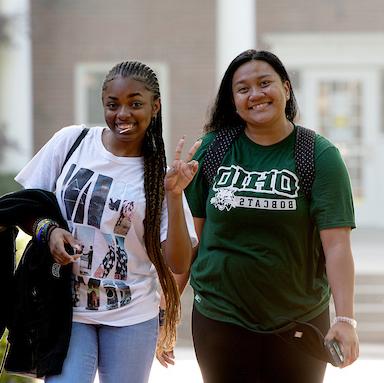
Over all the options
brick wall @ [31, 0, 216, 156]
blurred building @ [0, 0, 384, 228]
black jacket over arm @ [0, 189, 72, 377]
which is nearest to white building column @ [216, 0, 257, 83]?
blurred building @ [0, 0, 384, 228]

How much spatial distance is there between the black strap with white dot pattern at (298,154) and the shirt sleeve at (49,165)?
49cm

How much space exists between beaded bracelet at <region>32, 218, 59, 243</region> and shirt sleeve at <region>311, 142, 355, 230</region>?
0.87 meters

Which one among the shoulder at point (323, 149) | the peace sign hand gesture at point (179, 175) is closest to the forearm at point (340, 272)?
the shoulder at point (323, 149)

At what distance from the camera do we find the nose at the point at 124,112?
2.91m

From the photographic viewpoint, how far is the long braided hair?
2963mm

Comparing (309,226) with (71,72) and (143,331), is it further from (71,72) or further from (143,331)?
(71,72)

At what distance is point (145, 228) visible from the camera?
2.96 meters

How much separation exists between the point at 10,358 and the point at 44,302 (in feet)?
0.74

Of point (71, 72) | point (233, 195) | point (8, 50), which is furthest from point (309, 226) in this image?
point (71, 72)

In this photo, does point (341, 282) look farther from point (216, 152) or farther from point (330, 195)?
point (216, 152)

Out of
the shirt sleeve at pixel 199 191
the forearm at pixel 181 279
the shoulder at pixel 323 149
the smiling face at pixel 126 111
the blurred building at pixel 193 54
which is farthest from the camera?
the blurred building at pixel 193 54

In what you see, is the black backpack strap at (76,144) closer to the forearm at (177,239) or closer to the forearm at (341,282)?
the forearm at (177,239)

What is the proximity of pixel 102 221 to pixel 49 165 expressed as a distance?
277mm

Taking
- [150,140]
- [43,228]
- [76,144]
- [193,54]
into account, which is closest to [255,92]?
[150,140]
